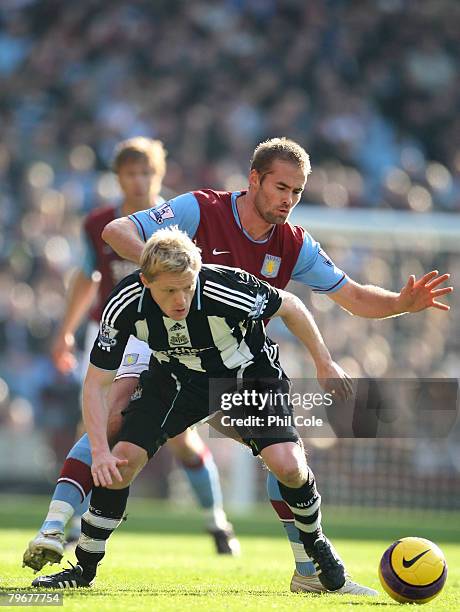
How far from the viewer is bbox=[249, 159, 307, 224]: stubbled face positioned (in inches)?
241

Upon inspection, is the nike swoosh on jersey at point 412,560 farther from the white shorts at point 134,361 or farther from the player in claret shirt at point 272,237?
the white shorts at point 134,361

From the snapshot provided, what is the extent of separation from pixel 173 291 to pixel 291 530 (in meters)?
1.54

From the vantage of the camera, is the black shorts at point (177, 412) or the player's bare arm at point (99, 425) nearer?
the player's bare arm at point (99, 425)

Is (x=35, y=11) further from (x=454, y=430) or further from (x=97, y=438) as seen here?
(x=97, y=438)

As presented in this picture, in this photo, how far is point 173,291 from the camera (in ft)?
17.7

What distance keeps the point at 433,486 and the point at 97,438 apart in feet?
28.5

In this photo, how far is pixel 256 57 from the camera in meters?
18.8

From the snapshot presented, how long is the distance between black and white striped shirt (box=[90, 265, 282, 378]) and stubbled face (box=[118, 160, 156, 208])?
7.44 feet

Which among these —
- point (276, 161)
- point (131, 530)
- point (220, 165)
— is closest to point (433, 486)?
point (131, 530)

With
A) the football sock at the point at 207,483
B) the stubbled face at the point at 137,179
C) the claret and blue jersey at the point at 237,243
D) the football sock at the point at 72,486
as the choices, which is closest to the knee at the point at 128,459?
the football sock at the point at 72,486

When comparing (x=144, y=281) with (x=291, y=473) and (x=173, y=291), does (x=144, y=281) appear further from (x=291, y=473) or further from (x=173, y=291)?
(x=291, y=473)

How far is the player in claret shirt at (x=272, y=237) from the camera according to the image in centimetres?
613

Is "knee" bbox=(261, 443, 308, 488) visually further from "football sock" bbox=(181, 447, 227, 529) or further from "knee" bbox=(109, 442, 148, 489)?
"football sock" bbox=(181, 447, 227, 529)

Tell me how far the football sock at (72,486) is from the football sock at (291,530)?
91 centimetres
